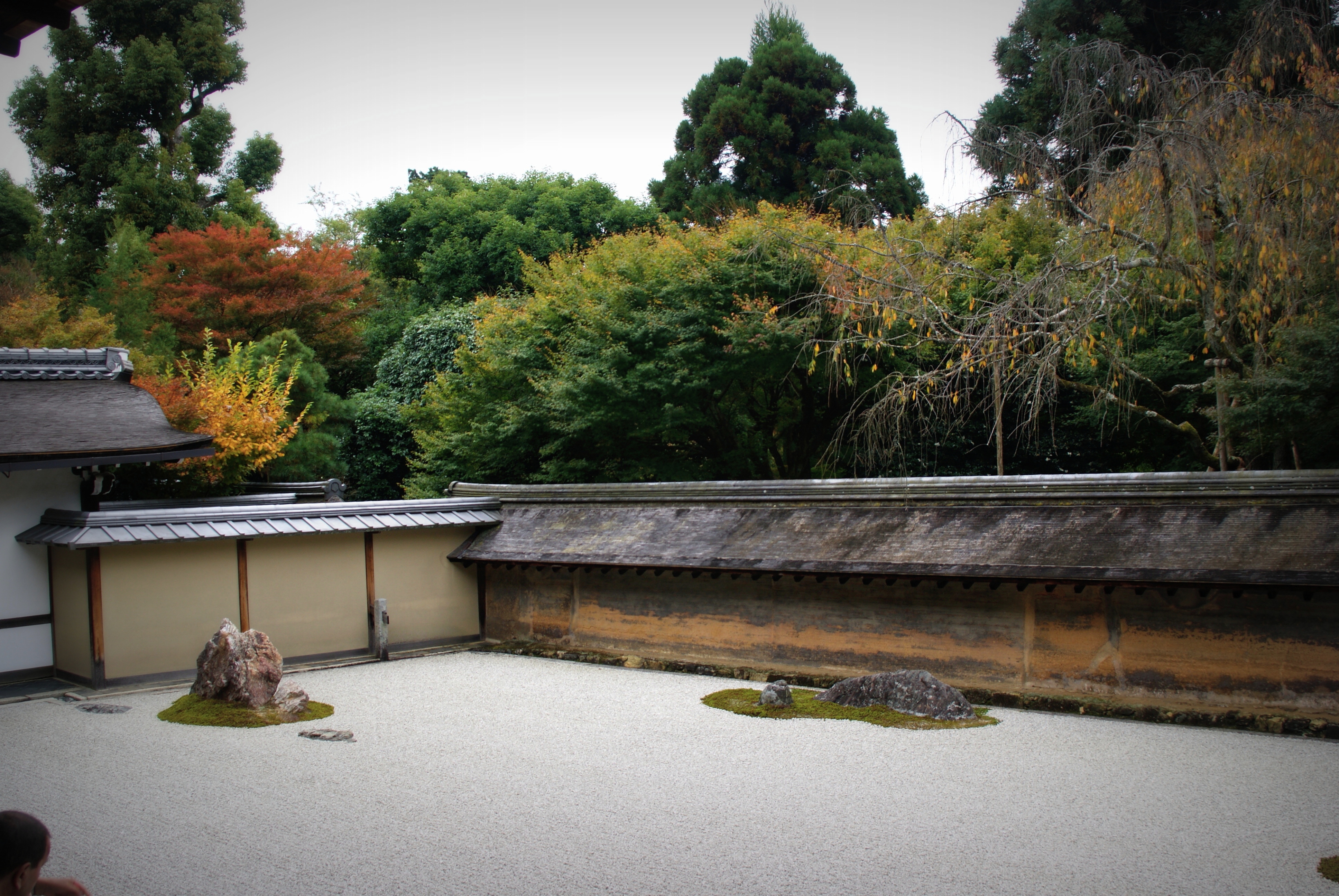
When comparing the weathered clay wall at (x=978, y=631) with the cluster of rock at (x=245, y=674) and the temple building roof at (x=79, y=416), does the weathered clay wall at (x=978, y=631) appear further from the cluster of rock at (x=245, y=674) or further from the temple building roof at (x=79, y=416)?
the temple building roof at (x=79, y=416)

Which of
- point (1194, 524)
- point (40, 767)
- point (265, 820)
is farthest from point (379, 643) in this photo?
point (1194, 524)

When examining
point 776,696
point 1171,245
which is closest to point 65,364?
point 776,696

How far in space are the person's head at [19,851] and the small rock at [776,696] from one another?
6.13 m

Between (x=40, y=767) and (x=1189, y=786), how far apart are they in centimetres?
774

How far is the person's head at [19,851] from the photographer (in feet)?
7.66

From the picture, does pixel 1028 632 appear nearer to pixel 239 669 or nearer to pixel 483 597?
pixel 483 597

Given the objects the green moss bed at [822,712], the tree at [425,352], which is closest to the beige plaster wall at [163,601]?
the green moss bed at [822,712]

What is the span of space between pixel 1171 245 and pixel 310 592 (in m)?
9.38

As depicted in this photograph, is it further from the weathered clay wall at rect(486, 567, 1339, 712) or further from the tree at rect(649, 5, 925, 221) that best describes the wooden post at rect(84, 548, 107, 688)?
the tree at rect(649, 5, 925, 221)

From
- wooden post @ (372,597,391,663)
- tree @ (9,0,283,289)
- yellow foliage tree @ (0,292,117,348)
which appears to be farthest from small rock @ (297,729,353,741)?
tree @ (9,0,283,289)

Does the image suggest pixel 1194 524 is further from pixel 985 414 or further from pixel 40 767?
pixel 40 767

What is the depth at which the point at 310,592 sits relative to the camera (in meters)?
10.3

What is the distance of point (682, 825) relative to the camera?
17.1 ft

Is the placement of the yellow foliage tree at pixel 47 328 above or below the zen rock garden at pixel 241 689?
above
